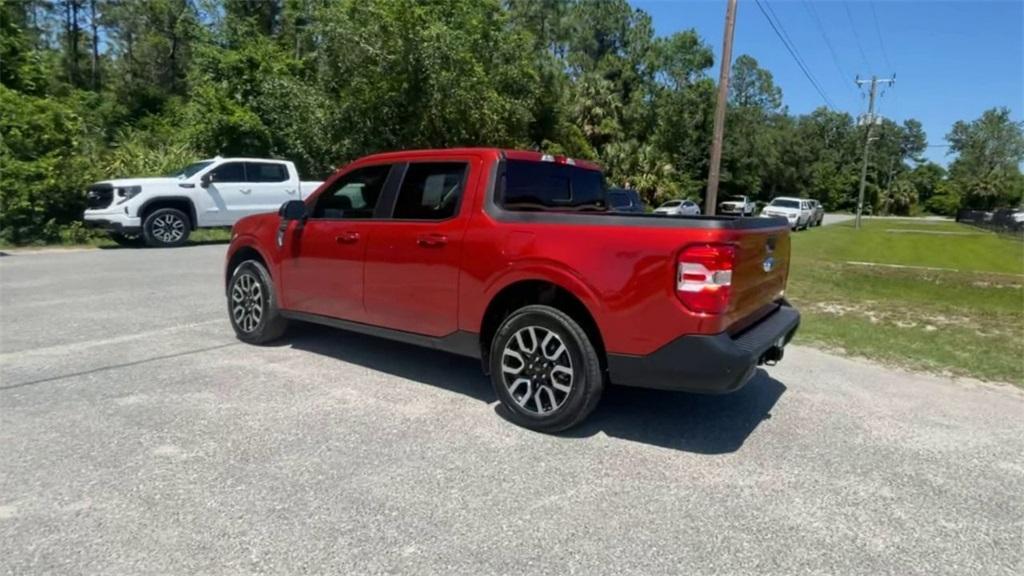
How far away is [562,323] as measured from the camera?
4.00 meters

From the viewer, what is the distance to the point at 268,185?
16.3 m

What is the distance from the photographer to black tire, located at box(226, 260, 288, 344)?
591cm

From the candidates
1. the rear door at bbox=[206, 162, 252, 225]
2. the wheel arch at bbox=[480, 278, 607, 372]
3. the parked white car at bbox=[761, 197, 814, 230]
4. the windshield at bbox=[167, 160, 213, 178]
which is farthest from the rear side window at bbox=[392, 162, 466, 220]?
the parked white car at bbox=[761, 197, 814, 230]

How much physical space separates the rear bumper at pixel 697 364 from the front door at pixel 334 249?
2324 millimetres

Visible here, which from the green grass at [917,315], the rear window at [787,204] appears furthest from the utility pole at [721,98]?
the rear window at [787,204]

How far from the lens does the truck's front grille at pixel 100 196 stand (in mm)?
14188

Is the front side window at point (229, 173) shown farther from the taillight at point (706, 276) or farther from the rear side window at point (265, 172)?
the taillight at point (706, 276)

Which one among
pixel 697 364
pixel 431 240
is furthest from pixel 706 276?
pixel 431 240

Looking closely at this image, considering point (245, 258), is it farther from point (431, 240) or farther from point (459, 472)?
point (459, 472)

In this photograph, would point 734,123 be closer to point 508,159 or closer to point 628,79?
point 628,79

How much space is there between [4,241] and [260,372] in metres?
13.0

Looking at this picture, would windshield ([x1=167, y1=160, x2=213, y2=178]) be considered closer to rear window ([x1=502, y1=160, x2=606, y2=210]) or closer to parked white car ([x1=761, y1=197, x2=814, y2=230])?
rear window ([x1=502, y1=160, x2=606, y2=210])

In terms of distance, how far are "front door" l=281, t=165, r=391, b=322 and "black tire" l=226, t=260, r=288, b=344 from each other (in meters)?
0.23

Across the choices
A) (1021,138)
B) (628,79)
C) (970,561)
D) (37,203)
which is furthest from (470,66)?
(1021,138)
